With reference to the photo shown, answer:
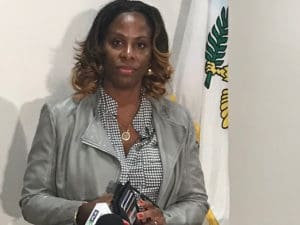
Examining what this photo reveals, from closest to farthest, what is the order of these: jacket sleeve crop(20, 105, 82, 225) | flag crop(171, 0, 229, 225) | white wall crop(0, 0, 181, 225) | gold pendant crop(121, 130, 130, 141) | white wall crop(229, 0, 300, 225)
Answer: jacket sleeve crop(20, 105, 82, 225)
gold pendant crop(121, 130, 130, 141)
white wall crop(0, 0, 181, 225)
flag crop(171, 0, 229, 225)
white wall crop(229, 0, 300, 225)

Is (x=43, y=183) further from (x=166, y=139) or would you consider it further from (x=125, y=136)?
(x=166, y=139)

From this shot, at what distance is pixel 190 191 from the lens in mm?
1815

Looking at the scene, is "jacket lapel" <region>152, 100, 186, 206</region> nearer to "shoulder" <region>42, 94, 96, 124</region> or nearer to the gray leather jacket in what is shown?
the gray leather jacket

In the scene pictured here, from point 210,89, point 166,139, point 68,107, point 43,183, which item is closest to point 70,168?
point 43,183

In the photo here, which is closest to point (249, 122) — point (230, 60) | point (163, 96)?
point (230, 60)

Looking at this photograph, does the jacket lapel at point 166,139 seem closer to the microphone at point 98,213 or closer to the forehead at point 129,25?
the forehead at point 129,25

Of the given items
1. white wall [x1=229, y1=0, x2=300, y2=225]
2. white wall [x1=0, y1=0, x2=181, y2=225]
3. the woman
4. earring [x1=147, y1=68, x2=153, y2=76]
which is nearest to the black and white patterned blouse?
the woman

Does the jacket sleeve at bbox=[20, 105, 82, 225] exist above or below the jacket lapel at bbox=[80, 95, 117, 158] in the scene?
below

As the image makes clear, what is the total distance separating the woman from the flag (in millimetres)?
225

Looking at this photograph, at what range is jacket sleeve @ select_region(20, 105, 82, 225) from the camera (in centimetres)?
165

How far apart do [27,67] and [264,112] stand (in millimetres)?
959

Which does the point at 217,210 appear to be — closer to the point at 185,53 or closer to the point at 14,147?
the point at 185,53

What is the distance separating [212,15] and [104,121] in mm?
610

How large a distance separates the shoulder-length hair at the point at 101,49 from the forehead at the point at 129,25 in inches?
0.6
